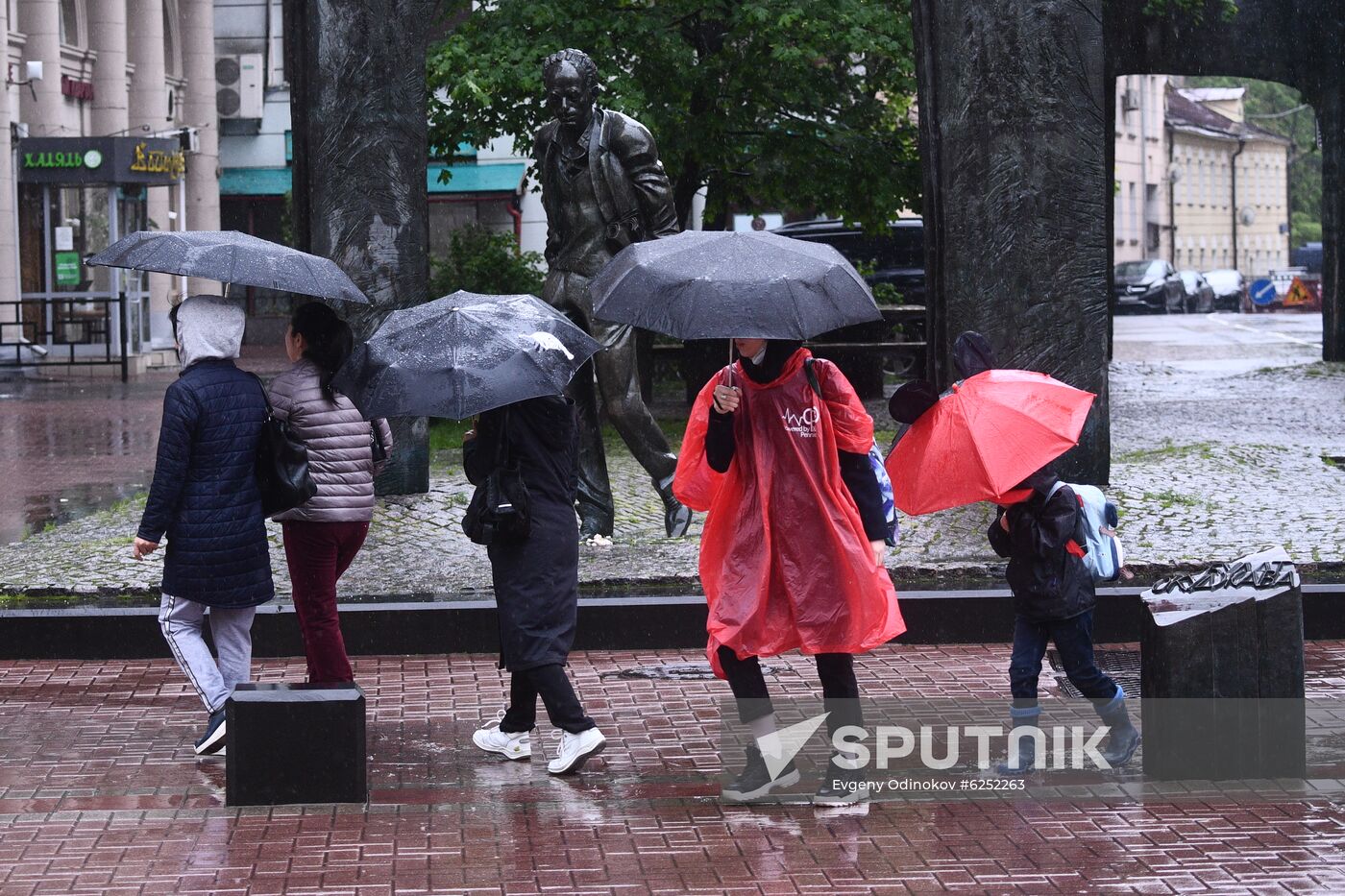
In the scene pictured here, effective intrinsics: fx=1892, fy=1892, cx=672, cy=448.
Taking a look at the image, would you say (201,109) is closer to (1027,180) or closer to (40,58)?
(40,58)

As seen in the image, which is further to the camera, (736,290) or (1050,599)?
(1050,599)

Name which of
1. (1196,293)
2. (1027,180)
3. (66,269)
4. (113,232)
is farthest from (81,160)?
(1196,293)

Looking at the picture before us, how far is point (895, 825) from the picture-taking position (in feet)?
18.3

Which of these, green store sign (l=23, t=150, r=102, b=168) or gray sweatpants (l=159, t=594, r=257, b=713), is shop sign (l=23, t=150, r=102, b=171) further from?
gray sweatpants (l=159, t=594, r=257, b=713)

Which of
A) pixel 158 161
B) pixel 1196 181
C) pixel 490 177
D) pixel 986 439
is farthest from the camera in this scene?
pixel 1196 181

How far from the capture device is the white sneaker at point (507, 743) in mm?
6387

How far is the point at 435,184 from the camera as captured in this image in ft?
117

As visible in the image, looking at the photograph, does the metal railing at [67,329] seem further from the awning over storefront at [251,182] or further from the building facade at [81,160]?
the awning over storefront at [251,182]

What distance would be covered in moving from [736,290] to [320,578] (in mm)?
1989

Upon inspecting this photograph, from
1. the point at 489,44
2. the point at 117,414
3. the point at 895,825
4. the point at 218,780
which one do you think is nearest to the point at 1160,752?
the point at 895,825

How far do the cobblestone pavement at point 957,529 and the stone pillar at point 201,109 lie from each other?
21.3 metres

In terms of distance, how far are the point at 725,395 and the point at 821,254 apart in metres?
0.55

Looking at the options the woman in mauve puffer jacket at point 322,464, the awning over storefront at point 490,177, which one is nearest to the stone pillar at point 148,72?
the awning over storefront at point 490,177

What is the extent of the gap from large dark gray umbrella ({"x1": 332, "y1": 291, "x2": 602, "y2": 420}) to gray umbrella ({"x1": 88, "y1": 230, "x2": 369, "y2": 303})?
37cm
